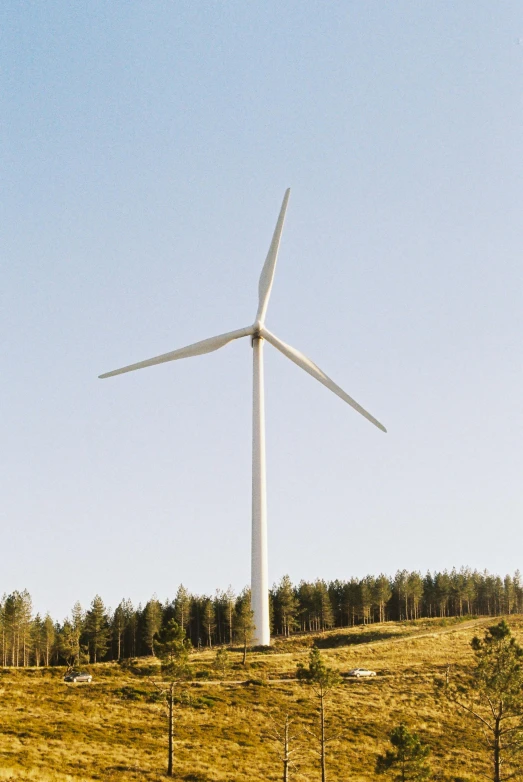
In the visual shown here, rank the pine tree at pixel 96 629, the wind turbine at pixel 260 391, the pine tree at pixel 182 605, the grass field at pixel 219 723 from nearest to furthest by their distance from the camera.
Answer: the grass field at pixel 219 723 < the wind turbine at pixel 260 391 < the pine tree at pixel 96 629 < the pine tree at pixel 182 605

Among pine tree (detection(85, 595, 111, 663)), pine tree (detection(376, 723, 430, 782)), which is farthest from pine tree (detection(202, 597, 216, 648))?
pine tree (detection(376, 723, 430, 782))

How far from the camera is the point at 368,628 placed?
13850 cm

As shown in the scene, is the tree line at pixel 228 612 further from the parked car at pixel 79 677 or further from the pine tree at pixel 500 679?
the pine tree at pixel 500 679

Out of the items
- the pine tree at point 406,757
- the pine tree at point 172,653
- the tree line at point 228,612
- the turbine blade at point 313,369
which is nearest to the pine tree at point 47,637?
the tree line at point 228,612

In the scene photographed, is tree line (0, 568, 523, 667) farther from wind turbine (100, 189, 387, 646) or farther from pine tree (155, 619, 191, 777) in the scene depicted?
pine tree (155, 619, 191, 777)

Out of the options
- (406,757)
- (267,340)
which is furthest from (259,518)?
(406,757)

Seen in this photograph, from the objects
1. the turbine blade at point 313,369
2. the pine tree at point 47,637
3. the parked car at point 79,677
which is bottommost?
the pine tree at point 47,637

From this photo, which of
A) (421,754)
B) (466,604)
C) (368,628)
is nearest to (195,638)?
(368,628)

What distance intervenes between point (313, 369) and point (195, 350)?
14.0m

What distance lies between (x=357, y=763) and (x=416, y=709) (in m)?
19.9

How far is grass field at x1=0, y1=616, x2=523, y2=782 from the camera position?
47.5 meters

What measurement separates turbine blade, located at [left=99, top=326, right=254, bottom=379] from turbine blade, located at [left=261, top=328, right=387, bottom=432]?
3070 mm

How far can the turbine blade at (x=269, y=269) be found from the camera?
86.8m

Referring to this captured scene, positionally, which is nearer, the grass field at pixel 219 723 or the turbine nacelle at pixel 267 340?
A: the grass field at pixel 219 723
